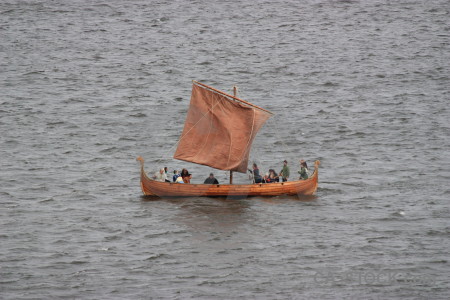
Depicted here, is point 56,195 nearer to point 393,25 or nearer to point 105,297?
point 105,297

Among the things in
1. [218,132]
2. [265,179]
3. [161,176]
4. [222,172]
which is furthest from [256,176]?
[222,172]

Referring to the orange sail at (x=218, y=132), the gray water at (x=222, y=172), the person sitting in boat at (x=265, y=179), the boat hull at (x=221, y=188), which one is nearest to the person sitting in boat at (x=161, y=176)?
the boat hull at (x=221, y=188)

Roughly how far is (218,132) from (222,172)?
30.8ft

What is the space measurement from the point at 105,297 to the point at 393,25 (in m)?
90.6

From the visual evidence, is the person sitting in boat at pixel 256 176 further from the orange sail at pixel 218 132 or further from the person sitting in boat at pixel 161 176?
the person sitting in boat at pixel 161 176

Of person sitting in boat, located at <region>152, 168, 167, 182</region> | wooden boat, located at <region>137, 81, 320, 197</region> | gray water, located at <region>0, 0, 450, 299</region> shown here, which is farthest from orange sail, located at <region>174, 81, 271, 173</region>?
gray water, located at <region>0, 0, 450, 299</region>

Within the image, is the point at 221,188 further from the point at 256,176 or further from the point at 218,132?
the point at 218,132

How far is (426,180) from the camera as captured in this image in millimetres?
66500

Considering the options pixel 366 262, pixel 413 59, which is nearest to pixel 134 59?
pixel 413 59

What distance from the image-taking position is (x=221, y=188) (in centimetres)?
6019

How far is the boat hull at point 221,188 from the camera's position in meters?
60.2

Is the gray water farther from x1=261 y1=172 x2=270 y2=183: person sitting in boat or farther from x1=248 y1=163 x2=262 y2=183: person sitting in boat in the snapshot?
x1=248 y1=163 x2=262 y2=183: person sitting in boat

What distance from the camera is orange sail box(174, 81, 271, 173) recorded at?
199 feet

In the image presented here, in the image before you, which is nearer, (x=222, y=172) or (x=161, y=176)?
(x=161, y=176)
